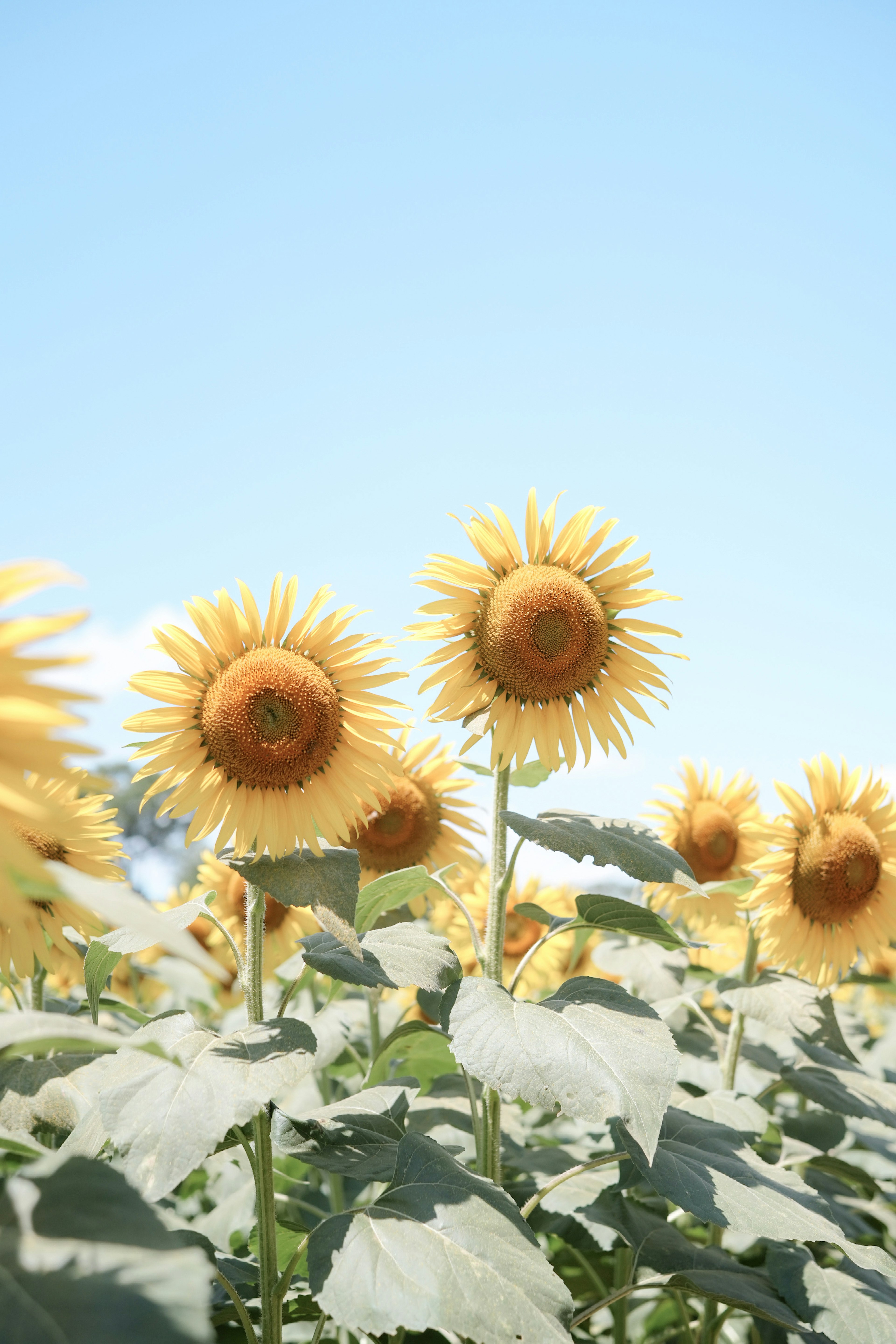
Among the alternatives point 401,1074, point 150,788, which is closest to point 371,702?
point 150,788

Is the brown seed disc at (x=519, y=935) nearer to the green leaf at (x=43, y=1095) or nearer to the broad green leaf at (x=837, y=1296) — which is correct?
the broad green leaf at (x=837, y=1296)

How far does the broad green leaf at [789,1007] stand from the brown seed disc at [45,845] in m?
2.08

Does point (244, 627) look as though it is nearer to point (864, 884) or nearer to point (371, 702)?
point (371, 702)

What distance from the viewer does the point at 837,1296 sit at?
227 cm

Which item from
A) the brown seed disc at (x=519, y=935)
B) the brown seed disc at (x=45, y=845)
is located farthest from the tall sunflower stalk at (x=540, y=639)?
the brown seed disc at (x=519, y=935)

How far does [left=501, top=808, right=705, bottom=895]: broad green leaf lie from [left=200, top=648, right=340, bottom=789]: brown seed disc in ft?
1.73

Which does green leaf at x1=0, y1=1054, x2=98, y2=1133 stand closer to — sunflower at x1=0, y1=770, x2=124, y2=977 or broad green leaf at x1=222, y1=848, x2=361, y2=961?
sunflower at x1=0, y1=770, x2=124, y2=977

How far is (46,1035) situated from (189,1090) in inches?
29.5

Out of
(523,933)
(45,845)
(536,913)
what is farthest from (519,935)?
(45,845)

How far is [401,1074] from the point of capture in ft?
12.8

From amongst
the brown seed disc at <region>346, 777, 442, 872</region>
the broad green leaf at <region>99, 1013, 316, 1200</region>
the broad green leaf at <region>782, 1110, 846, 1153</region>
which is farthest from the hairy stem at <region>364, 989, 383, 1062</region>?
the broad green leaf at <region>99, 1013, 316, 1200</region>

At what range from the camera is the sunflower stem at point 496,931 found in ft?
7.72

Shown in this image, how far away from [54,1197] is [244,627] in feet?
5.02

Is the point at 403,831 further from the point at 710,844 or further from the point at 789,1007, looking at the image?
the point at 710,844
